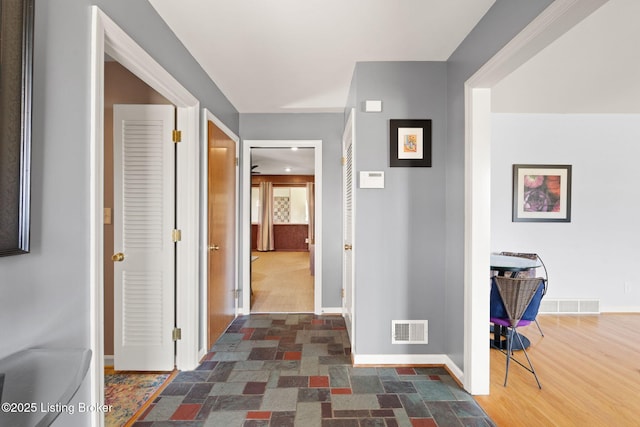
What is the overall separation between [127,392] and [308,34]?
2.89m

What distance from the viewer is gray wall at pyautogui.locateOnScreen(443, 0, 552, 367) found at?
6.00ft

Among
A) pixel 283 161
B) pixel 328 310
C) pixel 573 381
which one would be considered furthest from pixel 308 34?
pixel 283 161

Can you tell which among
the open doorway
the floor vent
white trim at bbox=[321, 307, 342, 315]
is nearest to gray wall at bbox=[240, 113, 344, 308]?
white trim at bbox=[321, 307, 342, 315]

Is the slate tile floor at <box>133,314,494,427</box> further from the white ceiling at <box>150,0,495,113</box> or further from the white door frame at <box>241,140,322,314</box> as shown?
the white ceiling at <box>150,0,495,113</box>

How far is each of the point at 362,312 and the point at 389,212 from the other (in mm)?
880

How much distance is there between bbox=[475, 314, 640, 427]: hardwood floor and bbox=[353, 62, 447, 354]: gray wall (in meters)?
0.58

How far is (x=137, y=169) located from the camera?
234 cm

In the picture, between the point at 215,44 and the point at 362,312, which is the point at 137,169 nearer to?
the point at 215,44

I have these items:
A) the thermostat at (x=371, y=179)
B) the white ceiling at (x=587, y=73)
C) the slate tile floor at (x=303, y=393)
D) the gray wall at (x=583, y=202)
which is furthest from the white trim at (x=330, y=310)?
the white ceiling at (x=587, y=73)

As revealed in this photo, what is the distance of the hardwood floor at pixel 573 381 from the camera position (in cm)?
187

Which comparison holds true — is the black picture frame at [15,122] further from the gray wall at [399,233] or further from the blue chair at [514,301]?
the blue chair at [514,301]

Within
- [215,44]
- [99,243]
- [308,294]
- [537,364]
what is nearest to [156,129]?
[215,44]

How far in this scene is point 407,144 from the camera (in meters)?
2.48

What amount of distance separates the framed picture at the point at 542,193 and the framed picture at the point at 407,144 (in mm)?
2177
